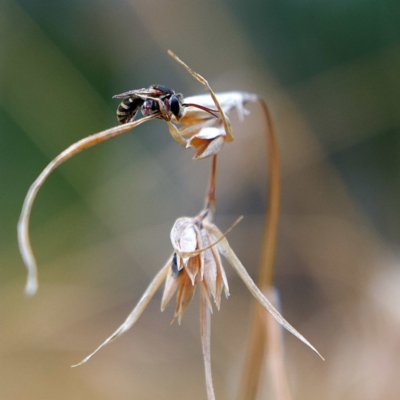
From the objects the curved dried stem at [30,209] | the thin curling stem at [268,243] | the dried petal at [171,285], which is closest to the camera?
the curved dried stem at [30,209]

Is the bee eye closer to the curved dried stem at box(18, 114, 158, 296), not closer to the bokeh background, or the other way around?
the curved dried stem at box(18, 114, 158, 296)

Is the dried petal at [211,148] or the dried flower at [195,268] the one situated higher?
the dried petal at [211,148]

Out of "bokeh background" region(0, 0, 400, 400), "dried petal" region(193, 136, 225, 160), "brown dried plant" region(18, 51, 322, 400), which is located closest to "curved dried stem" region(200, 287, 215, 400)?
"brown dried plant" region(18, 51, 322, 400)

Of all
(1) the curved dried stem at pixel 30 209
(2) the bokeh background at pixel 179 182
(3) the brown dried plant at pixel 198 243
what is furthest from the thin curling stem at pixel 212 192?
(2) the bokeh background at pixel 179 182

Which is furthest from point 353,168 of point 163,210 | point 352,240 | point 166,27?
point 166,27

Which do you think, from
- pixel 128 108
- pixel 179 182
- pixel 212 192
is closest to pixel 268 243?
pixel 212 192

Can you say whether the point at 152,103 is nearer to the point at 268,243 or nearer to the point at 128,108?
the point at 128,108

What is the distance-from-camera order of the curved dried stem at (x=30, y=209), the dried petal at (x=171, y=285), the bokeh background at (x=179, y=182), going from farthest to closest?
the bokeh background at (x=179, y=182), the dried petal at (x=171, y=285), the curved dried stem at (x=30, y=209)

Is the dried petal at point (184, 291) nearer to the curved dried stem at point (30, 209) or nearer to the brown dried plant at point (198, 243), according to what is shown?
the brown dried plant at point (198, 243)
